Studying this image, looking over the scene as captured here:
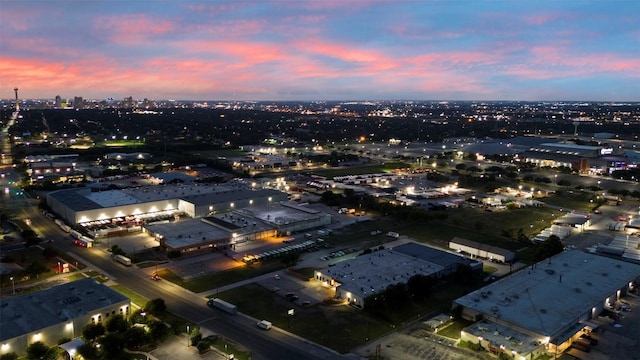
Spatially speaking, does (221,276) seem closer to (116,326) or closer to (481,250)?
(116,326)

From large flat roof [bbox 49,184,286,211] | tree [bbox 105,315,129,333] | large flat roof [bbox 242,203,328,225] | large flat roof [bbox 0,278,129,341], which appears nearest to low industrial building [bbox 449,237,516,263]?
large flat roof [bbox 242,203,328,225]

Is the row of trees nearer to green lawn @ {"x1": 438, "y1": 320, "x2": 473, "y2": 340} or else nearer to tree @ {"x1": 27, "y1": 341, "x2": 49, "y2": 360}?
green lawn @ {"x1": 438, "y1": 320, "x2": 473, "y2": 340}

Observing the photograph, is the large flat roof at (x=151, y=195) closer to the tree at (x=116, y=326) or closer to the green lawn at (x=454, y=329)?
the tree at (x=116, y=326)

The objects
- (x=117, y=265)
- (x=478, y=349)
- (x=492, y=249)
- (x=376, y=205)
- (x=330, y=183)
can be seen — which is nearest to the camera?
(x=478, y=349)

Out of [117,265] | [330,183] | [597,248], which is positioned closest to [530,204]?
[597,248]

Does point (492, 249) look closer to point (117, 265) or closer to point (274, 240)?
point (274, 240)

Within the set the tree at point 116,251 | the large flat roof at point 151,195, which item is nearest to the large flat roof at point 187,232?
the tree at point 116,251

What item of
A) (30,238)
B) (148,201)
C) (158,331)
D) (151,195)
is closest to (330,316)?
(158,331)
